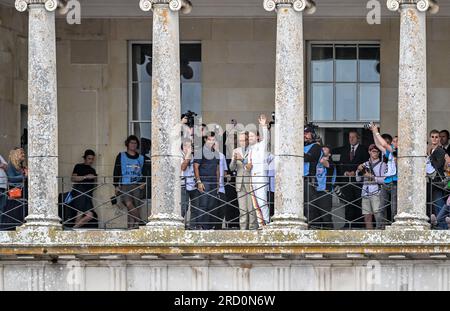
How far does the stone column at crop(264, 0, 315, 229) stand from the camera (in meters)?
36.9

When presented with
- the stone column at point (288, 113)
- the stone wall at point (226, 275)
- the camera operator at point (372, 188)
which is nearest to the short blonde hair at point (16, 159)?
the stone wall at point (226, 275)

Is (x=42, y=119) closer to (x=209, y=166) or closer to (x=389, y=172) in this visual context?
(x=209, y=166)

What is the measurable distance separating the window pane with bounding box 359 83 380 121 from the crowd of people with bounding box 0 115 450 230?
7.67ft

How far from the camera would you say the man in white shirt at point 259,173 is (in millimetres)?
37875

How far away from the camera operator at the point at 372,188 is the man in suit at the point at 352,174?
0.49 feet

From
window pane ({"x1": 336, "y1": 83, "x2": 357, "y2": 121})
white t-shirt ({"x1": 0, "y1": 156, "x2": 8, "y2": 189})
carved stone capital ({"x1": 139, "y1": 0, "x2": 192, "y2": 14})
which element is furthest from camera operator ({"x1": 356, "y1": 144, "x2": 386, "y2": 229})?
white t-shirt ({"x1": 0, "y1": 156, "x2": 8, "y2": 189})

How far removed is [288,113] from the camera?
36969mm

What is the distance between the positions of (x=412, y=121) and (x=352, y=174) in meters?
2.75

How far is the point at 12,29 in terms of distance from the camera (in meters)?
41.4

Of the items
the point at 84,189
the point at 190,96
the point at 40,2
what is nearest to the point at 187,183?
the point at 84,189

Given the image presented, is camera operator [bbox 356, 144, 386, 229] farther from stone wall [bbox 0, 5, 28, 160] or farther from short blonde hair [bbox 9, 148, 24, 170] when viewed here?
stone wall [bbox 0, 5, 28, 160]

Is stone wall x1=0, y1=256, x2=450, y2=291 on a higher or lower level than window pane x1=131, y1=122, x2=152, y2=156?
lower

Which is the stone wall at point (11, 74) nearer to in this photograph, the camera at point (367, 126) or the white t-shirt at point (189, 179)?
the white t-shirt at point (189, 179)
